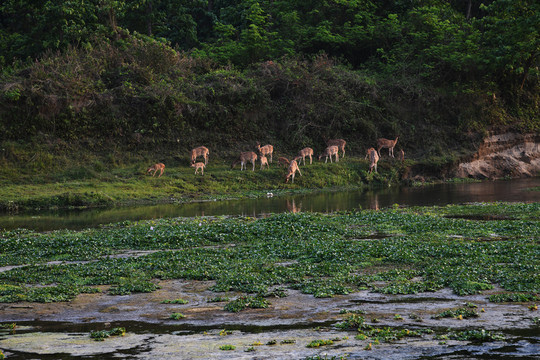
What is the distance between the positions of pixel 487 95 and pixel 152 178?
2892cm

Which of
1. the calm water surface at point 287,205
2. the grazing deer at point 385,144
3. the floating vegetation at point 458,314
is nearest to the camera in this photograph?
the floating vegetation at point 458,314

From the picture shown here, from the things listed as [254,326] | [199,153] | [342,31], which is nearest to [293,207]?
[199,153]

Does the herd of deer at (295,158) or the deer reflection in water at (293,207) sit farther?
the herd of deer at (295,158)

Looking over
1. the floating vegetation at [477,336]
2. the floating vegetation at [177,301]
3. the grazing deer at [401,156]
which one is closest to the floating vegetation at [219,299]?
the floating vegetation at [177,301]

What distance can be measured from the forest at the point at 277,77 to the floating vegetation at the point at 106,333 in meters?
28.1

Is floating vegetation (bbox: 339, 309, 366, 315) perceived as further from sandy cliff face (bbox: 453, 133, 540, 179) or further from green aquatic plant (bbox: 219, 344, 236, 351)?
sandy cliff face (bbox: 453, 133, 540, 179)

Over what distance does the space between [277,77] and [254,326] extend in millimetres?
38013

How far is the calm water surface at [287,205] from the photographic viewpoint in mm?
27172

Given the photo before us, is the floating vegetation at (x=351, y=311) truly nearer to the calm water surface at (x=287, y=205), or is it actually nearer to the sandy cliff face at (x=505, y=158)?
the calm water surface at (x=287, y=205)

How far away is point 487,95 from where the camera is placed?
166 ft

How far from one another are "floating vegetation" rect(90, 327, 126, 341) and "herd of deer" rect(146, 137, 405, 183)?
26.6m

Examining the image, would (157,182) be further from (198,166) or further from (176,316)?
(176,316)

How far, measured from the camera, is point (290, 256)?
17.3m

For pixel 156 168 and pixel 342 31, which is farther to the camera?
pixel 342 31
